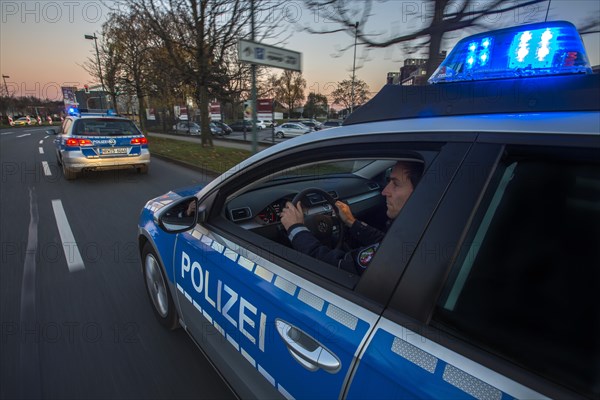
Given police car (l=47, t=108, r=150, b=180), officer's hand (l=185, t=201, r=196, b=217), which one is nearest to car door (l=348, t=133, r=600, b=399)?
officer's hand (l=185, t=201, r=196, b=217)

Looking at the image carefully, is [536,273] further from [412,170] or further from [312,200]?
[312,200]

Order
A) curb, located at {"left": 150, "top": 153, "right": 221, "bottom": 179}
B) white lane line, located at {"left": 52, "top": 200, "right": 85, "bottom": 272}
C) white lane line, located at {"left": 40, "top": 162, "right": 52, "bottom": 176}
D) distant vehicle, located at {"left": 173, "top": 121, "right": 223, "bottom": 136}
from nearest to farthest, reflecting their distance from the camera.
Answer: white lane line, located at {"left": 52, "top": 200, "right": 85, "bottom": 272} → curb, located at {"left": 150, "top": 153, "right": 221, "bottom": 179} → white lane line, located at {"left": 40, "top": 162, "right": 52, "bottom": 176} → distant vehicle, located at {"left": 173, "top": 121, "right": 223, "bottom": 136}

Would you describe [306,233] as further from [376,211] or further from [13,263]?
[13,263]

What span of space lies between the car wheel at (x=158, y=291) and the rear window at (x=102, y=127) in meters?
6.54

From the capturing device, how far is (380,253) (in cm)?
103

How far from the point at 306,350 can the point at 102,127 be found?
338 inches

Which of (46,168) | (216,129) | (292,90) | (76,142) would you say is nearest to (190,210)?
(76,142)

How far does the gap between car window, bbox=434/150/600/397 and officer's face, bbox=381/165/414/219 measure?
495 mm

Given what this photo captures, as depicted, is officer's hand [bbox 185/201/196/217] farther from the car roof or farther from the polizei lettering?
the car roof

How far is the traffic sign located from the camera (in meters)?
4.24

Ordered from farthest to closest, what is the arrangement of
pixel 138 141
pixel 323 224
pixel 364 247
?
1. pixel 138 141
2. pixel 323 224
3. pixel 364 247

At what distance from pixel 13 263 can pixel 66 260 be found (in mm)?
516

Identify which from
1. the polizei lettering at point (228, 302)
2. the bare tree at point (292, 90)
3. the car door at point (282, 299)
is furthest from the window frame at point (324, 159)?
the bare tree at point (292, 90)

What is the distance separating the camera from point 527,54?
1075 millimetres
